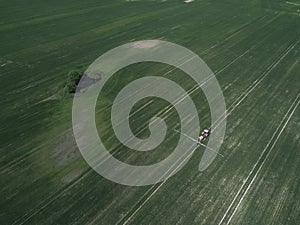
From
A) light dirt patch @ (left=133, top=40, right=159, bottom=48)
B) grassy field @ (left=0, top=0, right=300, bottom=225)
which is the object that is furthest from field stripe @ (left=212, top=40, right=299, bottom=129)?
light dirt patch @ (left=133, top=40, right=159, bottom=48)

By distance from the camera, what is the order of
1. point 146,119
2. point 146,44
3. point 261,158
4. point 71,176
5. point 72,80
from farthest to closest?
point 146,44
point 72,80
point 146,119
point 261,158
point 71,176

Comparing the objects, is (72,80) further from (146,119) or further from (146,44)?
(146,44)

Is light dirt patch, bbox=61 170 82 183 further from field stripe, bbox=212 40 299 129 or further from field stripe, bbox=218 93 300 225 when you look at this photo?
field stripe, bbox=212 40 299 129

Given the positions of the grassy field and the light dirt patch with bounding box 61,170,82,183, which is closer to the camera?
the grassy field

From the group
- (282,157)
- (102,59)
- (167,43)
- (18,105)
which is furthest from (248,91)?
(18,105)

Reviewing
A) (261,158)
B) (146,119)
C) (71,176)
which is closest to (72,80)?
(146,119)

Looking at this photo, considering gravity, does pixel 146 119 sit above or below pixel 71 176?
above

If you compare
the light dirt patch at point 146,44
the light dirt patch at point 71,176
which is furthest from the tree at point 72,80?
the light dirt patch at point 71,176

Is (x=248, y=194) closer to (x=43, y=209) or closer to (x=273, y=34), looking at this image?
(x=43, y=209)

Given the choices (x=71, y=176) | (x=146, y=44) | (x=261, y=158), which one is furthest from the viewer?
(x=146, y=44)
